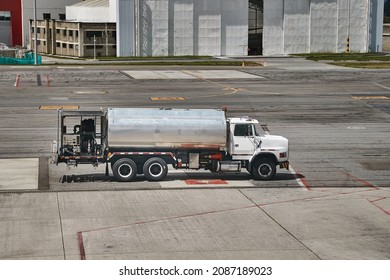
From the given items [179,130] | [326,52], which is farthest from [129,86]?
[326,52]

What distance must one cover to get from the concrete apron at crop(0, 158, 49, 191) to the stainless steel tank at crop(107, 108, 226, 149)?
4064 mm

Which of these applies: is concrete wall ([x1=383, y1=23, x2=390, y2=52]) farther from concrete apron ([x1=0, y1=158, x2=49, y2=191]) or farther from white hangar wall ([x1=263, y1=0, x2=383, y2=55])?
concrete apron ([x1=0, y1=158, x2=49, y2=191])

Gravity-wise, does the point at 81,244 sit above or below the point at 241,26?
below

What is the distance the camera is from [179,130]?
4016 centimetres

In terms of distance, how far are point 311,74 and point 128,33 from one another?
1537 inches

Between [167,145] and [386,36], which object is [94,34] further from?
[167,145]

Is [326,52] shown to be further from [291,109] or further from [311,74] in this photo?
[291,109]

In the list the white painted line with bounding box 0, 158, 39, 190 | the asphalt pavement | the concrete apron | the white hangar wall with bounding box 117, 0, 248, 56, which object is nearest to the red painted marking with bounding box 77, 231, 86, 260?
the asphalt pavement

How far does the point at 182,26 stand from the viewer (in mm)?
128875

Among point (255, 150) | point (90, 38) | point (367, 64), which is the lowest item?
point (255, 150)

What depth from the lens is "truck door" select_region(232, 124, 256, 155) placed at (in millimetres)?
41094

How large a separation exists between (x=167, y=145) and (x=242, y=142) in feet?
11.7

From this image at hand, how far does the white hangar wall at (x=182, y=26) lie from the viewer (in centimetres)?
12725

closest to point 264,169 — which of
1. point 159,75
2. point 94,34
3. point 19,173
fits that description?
point 19,173
